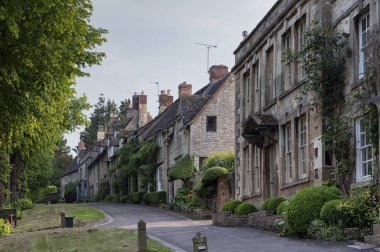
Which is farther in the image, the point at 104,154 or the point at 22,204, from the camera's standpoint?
the point at 104,154

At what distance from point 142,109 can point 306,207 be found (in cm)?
5248

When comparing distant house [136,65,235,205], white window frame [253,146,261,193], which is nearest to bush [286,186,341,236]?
white window frame [253,146,261,193]

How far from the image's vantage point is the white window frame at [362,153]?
766 inches

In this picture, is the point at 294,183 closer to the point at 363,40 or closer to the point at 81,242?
the point at 363,40

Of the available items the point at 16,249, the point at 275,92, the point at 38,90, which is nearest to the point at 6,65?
the point at 38,90

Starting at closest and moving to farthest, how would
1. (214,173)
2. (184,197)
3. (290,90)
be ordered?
(290,90), (214,173), (184,197)

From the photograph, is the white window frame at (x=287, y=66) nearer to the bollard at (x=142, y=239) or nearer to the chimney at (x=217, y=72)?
the bollard at (x=142, y=239)

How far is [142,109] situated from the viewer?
70688mm

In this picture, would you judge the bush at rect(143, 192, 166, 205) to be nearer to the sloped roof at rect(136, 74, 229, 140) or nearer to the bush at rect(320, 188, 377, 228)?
A: the sloped roof at rect(136, 74, 229, 140)

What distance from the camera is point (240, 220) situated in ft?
89.9

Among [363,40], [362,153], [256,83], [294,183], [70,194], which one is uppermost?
[256,83]

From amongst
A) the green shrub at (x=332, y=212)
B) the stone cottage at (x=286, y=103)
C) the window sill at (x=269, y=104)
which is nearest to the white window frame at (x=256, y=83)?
the stone cottage at (x=286, y=103)

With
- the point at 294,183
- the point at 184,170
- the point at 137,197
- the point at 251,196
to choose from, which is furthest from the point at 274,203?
the point at 137,197

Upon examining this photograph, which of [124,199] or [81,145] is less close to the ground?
[81,145]
